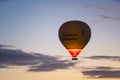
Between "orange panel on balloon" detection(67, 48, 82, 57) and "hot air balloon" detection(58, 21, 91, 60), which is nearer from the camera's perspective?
"hot air balloon" detection(58, 21, 91, 60)

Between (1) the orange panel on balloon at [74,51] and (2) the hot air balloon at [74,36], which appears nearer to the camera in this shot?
(2) the hot air balloon at [74,36]

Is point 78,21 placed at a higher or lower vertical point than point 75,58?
higher

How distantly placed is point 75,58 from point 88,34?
2007 millimetres

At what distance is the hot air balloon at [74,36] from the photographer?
35.1 meters

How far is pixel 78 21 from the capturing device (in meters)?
35.3

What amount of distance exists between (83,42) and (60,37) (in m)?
1.69

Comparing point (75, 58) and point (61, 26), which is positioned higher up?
point (61, 26)

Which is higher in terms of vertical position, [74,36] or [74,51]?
[74,36]

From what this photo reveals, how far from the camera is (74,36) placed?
115 feet

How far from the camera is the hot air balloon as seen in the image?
3512 cm

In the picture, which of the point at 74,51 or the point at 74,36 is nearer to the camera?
the point at 74,36

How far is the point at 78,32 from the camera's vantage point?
115 feet

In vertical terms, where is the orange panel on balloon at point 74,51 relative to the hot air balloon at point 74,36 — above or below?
below

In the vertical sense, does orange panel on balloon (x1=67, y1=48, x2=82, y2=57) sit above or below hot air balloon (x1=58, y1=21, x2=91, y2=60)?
below
